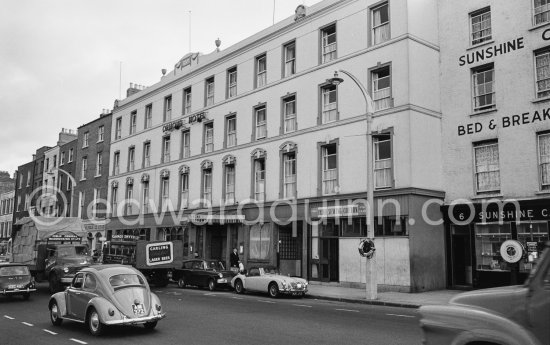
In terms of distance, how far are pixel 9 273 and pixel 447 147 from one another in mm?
19345

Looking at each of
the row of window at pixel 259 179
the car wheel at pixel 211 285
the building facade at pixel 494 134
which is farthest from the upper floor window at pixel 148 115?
the building facade at pixel 494 134

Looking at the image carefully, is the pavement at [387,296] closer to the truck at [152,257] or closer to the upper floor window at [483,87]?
the truck at [152,257]

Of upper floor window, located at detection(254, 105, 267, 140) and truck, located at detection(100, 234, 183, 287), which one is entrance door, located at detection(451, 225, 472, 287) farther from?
truck, located at detection(100, 234, 183, 287)

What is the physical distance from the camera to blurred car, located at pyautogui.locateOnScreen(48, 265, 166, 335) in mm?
11310

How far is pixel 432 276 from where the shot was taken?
893 inches

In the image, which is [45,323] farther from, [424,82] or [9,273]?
[424,82]

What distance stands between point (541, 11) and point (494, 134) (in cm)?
535

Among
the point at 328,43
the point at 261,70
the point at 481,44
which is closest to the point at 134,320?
the point at 481,44

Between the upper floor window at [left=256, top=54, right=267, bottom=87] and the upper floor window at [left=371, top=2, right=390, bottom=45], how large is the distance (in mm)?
8330

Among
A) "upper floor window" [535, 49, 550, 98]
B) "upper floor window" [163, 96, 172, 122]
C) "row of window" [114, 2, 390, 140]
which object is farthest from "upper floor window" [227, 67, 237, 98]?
"upper floor window" [535, 49, 550, 98]

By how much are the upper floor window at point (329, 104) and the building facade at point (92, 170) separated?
88.1 feet

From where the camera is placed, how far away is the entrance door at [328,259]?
25.9 metres

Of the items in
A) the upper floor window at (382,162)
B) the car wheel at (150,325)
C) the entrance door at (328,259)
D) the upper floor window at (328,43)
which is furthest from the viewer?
the upper floor window at (328,43)

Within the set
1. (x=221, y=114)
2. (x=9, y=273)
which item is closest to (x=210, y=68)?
(x=221, y=114)
